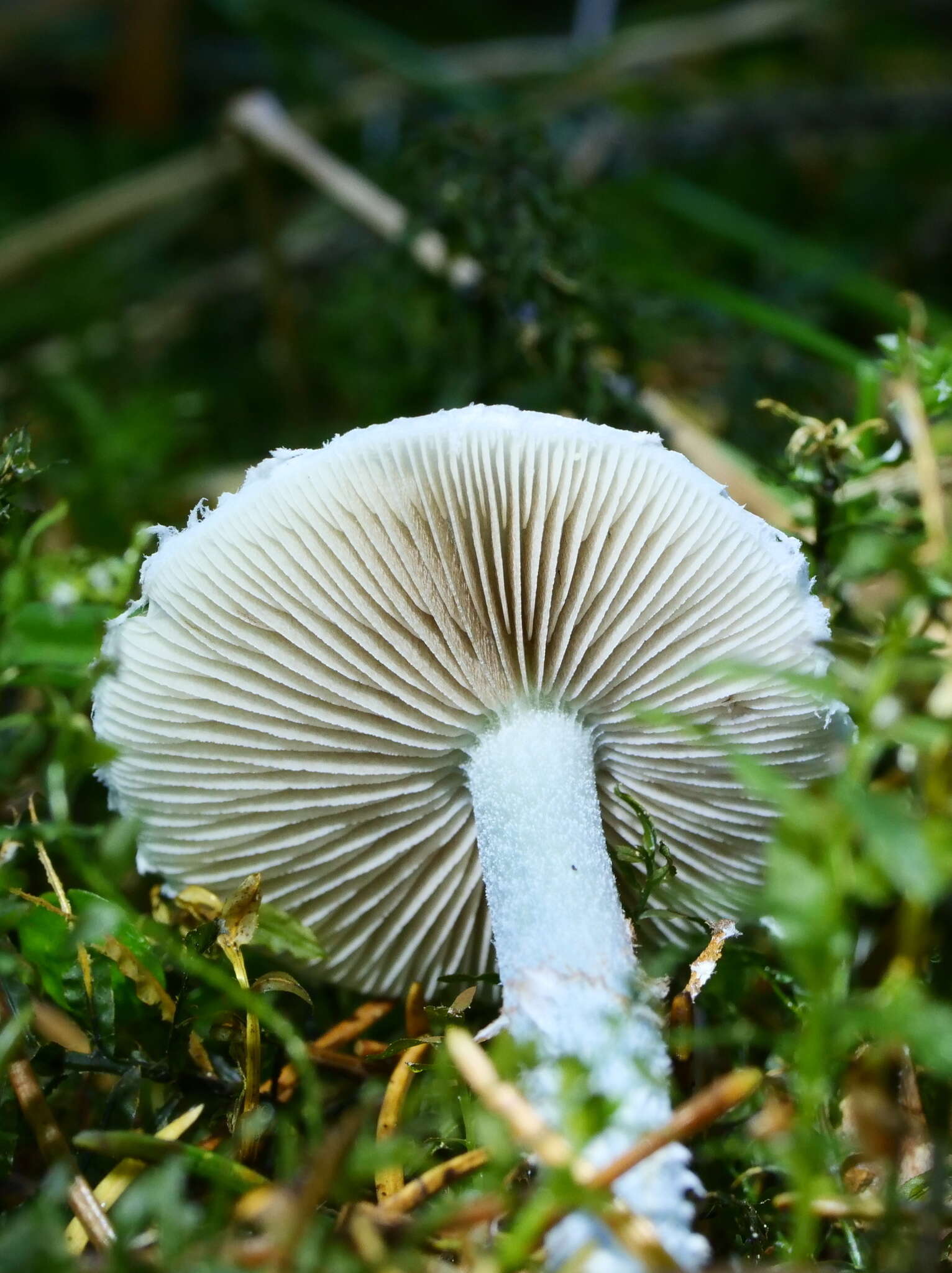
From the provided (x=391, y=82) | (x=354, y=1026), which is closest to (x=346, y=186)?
(x=391, y=82)

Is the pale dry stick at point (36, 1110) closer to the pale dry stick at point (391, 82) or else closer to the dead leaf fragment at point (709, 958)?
the dead leaf fragment at point (709, 958)

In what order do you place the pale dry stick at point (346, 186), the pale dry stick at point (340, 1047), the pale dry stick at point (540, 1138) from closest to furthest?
→ 1. the pale dry stick at point (540, 1138)
2. the pale dry stick at point (340, 1047)
3. the pale dry stick at point (346, 186)

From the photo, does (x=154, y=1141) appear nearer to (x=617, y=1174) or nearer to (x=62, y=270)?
(x=617, y=1174)

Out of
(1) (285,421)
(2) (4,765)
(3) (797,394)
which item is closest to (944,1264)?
(2) (4,765)

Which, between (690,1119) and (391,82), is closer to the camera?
(690,1119)

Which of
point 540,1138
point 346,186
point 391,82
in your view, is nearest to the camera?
point 540,1138

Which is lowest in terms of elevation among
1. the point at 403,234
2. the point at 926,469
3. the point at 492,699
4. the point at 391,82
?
the point at 492,699

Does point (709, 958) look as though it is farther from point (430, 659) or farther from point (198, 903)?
point (198, 903)

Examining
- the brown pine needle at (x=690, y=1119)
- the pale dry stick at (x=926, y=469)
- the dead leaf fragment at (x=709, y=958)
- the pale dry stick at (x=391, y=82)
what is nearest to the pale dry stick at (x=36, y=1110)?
the brown pine needle at (x=690, y=1119)
